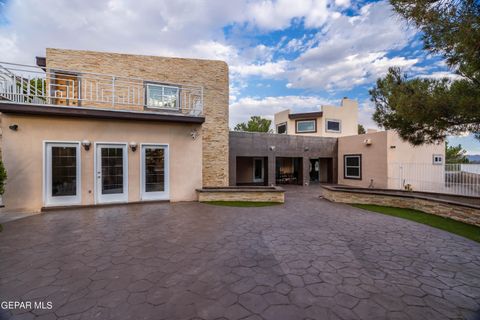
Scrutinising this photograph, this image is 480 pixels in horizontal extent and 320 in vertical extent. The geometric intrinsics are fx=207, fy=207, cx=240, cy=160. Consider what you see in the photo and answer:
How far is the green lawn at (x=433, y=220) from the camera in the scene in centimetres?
570

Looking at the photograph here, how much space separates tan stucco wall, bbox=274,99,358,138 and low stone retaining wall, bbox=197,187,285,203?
11963mm

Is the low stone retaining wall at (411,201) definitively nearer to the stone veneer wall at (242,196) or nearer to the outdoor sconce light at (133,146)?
the stone veneer wall at (242,196)

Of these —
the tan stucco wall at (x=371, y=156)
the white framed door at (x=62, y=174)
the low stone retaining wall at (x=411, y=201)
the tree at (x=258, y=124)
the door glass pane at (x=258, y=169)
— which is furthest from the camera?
the tree at (x=258, y=124)

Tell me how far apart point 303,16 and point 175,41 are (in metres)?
7.67

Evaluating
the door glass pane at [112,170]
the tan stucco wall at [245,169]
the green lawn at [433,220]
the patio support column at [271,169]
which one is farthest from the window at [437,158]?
the door glass pane at [112,170]

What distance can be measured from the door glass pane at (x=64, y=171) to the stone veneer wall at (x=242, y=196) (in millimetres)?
4834

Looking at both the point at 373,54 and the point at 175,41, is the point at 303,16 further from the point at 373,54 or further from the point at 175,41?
the point at 175,41

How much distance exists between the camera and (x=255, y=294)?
2.87 m

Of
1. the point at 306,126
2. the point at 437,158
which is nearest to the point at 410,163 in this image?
the point at 437,158

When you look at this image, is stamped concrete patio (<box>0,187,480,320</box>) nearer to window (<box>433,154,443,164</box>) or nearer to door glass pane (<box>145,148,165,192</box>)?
door glass pane (<box>145,148,165,192</box>)

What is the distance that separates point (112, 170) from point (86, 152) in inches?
43.7

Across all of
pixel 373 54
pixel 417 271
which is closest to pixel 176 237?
pixel 417 271

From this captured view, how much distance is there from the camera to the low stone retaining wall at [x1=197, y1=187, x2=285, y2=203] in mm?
9320

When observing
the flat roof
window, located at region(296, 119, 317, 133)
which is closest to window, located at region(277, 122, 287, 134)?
the flat roof
